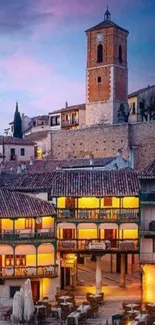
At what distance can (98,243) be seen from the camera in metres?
42.5

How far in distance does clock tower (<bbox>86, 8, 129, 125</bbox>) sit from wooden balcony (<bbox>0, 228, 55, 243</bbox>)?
44921 millimetres

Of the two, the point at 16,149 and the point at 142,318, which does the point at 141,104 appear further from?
the point at 142,318

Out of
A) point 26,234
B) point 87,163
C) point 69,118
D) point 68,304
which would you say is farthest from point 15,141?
point 68,304

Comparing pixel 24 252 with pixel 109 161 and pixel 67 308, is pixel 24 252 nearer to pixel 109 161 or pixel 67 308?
pixel 67 308

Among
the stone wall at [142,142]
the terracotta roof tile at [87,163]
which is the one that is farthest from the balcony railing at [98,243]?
the stone wall at [142,142]

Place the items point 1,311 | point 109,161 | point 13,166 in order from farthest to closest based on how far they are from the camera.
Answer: point 13,166 → point 109,161 → point 1,311

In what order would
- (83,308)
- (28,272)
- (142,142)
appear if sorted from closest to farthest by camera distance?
(83,308) → (28,272) → (142,142)

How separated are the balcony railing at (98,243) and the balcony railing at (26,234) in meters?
1.90

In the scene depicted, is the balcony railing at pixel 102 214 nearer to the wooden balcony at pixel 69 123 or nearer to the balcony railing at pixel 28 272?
the balcony railing at pixel 28 272

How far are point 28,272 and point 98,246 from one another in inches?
186

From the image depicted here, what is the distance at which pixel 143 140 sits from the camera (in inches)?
2965

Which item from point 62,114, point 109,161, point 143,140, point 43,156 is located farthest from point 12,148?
point 109,161

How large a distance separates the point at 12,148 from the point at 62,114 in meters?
12.7

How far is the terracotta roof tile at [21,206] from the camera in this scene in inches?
1610
